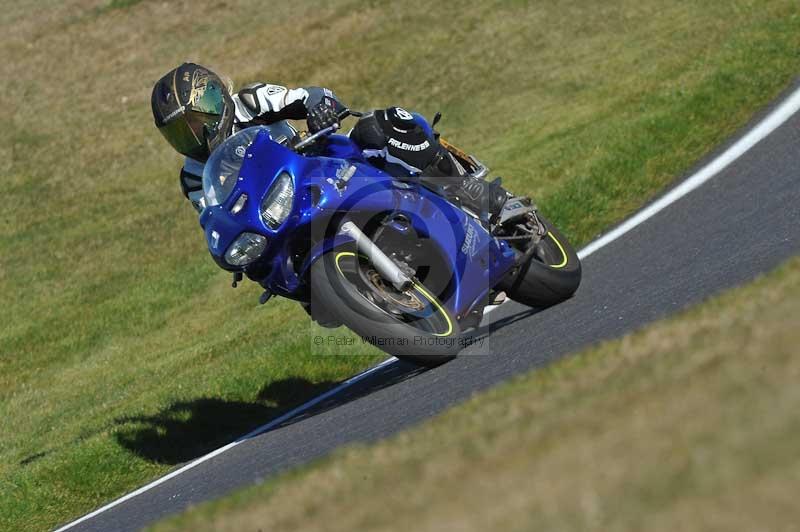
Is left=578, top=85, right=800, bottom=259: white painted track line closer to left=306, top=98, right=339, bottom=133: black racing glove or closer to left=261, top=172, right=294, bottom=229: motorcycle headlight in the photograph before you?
left=306, top=98, right=339, bottom=133: black racing glove

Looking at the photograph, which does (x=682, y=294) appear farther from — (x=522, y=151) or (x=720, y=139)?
(x=522, y=151)

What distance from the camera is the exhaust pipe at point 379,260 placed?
24.6ft

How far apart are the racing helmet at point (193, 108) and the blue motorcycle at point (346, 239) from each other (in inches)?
15.0

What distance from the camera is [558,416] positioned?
4578 millimetres

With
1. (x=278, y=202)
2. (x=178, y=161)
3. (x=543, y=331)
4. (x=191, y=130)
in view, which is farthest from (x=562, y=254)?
(x=178, y=161)

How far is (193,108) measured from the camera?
26.8 feet

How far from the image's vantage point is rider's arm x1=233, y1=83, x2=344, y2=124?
336 inches

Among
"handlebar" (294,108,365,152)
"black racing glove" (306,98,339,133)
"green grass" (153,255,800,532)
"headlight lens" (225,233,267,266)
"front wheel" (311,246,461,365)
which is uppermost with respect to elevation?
"green grass" (153,255,800,532)

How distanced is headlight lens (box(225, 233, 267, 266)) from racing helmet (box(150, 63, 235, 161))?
0.94 m

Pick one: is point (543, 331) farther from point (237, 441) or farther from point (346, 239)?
point (237, 441)

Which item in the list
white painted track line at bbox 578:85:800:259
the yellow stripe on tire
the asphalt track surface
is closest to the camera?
the asphalt track surface

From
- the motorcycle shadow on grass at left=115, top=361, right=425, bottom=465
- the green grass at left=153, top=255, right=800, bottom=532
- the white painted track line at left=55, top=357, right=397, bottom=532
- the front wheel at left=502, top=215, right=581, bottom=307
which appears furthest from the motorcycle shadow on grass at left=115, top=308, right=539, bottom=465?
the green grass at left=153, top=255, right=800, bottom=532

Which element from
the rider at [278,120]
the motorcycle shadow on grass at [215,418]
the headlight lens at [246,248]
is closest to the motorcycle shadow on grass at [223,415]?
the motorcycle shadow on grass at [215,418]

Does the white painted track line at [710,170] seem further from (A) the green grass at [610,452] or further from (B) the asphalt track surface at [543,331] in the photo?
(A) the green grass at [610,452]
